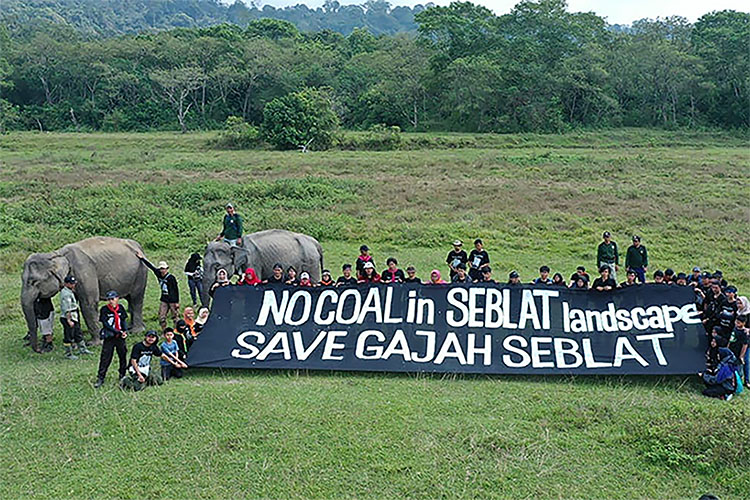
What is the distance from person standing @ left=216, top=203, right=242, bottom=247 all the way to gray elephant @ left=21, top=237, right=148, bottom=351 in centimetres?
170

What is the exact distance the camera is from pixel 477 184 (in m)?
29.2

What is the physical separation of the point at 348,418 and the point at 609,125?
2091 inches

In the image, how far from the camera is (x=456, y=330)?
35.1ft

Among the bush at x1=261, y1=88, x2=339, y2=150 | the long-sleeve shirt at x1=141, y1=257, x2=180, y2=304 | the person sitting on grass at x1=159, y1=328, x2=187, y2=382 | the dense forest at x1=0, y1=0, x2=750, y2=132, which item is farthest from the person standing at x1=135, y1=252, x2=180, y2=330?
the dense forest at x1=0, y1=0, x2=750, y2=132

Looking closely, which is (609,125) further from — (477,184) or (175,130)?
(175,130)

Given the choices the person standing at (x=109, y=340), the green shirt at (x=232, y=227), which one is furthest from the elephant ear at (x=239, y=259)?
the person standing at (x=109, y=340)

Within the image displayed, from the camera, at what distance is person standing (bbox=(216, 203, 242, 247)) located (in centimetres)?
1371

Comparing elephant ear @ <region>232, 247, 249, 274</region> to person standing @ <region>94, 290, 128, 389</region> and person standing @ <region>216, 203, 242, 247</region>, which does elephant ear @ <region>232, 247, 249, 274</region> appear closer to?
person standing @ <region>216, 203, 242, 247</region>

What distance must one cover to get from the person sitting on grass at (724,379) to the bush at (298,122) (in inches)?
1351

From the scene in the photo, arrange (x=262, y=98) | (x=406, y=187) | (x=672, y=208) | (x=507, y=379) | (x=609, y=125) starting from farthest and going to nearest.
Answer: (x=262, y=98) < (x=609, y=125) < (x=406, y=187) < (x=672, y=208) < (x=507, y=379)

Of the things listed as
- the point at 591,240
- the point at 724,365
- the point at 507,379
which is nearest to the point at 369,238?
the point at 591,240

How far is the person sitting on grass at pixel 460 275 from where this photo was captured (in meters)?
12.9

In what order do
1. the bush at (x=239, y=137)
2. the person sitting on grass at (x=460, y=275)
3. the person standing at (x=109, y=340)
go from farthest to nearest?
the bush at (x=239, y=137), the person sitting on grass at (x=460, y=275), the person standing at (x=109, y=340)

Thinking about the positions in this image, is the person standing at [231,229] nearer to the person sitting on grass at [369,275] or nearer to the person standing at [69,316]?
the person sitting on grass at [369,275]
